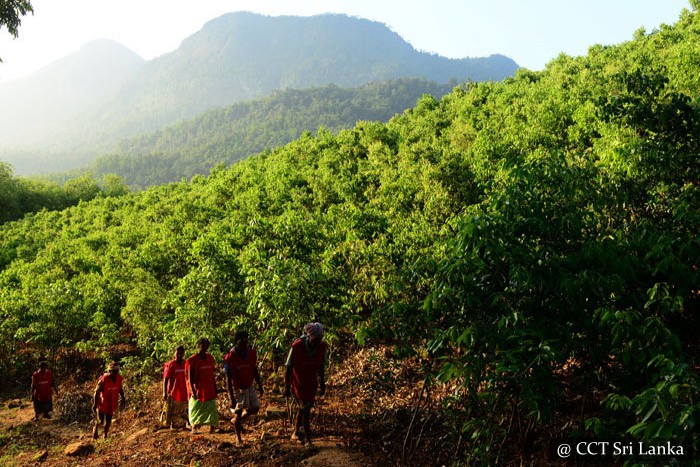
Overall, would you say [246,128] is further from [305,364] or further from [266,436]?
[305,364]

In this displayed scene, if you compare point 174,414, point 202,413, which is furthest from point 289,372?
point 174,414

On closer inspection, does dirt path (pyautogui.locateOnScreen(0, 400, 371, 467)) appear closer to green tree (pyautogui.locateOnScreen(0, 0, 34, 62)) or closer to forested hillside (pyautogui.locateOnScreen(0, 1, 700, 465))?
forested hillside (pyautogui.locateOnScreen(0, 1, 700, 465))

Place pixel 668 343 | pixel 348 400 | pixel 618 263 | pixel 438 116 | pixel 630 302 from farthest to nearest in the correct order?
pixel 438 116, pixel 348 400, pixel 630 302, pixel 618 263, pixel 668 343

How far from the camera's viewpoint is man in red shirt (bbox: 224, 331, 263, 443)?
700cm

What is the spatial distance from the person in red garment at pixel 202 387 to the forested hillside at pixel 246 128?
111 meters

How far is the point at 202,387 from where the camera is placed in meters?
7.57

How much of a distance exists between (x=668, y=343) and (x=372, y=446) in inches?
182

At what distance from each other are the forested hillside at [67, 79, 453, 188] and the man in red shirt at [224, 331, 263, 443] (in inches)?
4390

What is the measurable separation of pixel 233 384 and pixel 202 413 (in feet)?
3.65

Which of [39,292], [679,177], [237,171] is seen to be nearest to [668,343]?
[679,177]

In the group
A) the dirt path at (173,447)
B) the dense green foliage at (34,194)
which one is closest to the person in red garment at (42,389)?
the dirt path at (173,447)

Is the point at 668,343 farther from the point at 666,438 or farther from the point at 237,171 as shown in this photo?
the point at 237,171

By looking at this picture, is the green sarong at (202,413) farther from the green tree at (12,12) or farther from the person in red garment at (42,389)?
the green tree at (12,12)

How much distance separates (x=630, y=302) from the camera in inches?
168
